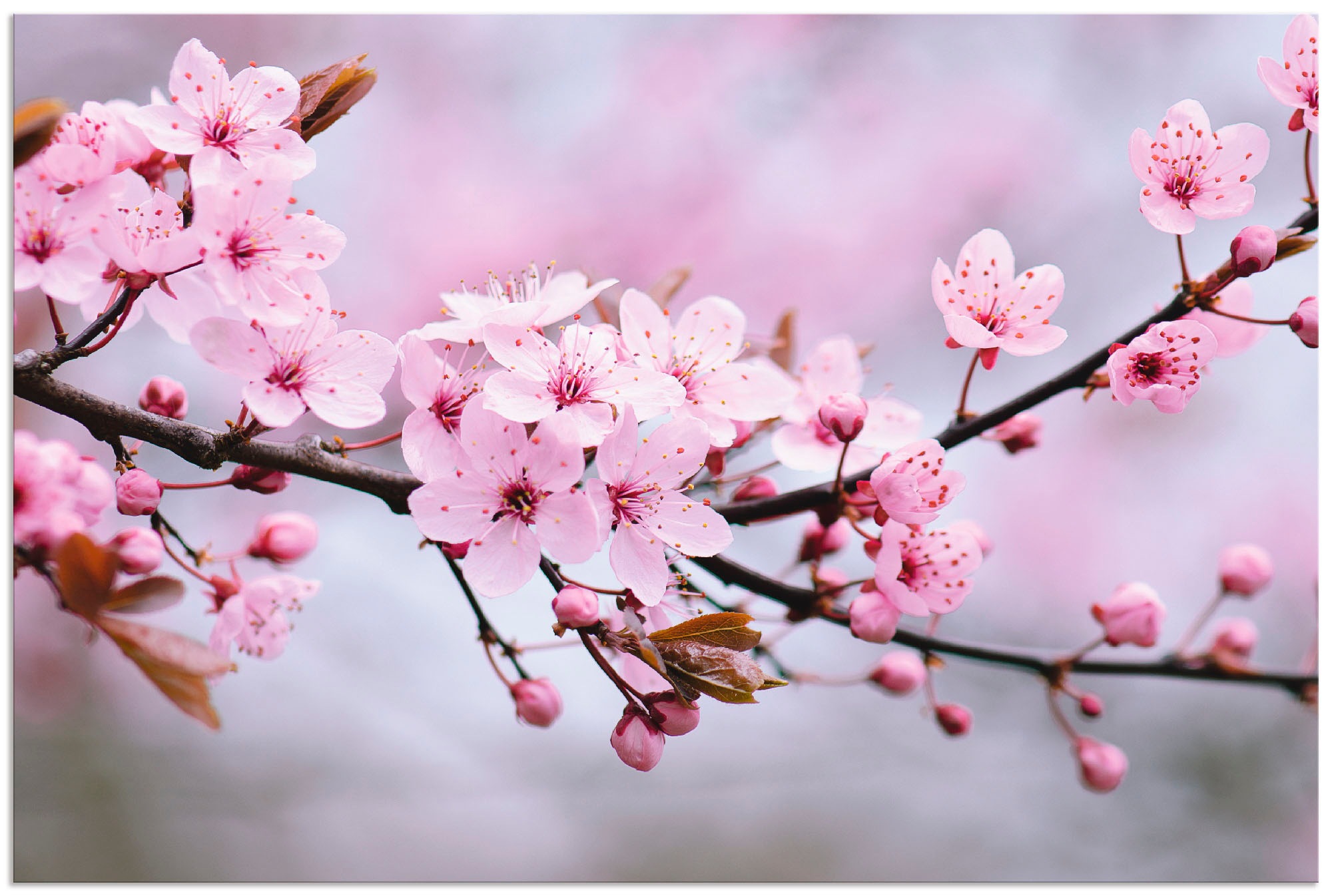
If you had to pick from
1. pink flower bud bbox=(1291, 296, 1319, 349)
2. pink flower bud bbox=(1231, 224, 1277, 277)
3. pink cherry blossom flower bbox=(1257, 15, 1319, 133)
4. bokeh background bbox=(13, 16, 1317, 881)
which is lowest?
bokeh background bbox=(13, 16, 1317, 881)

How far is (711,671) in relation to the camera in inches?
22.1

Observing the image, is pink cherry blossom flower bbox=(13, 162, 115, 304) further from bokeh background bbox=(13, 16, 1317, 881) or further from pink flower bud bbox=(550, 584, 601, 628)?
bokeh background bbox=(13, 16, 1317, 881)

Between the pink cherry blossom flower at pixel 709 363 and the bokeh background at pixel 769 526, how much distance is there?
32.9 inches

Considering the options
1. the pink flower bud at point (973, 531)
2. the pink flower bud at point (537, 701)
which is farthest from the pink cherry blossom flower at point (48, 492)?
the pink flower bud at point (973, 531)

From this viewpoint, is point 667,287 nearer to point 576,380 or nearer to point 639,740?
point 576,380

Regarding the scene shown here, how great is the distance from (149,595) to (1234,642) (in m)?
0.99

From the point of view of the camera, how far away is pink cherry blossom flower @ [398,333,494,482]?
1.97 ft

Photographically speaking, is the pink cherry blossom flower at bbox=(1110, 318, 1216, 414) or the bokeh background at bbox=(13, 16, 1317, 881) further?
the bokeh background at bbox=(13, 16, 1317, 881)

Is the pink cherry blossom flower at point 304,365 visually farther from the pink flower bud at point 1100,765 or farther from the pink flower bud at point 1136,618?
the pink flower bud at point 1100,765

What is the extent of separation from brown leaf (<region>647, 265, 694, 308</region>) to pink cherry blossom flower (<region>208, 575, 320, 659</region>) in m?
0.41

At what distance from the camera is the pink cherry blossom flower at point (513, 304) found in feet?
1.99

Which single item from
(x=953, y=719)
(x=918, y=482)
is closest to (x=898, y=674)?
(x=953, y=719)

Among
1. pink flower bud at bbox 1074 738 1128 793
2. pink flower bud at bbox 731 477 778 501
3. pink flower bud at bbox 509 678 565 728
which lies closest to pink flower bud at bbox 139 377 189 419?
pink flower bud at bbox 509 678 565 728
